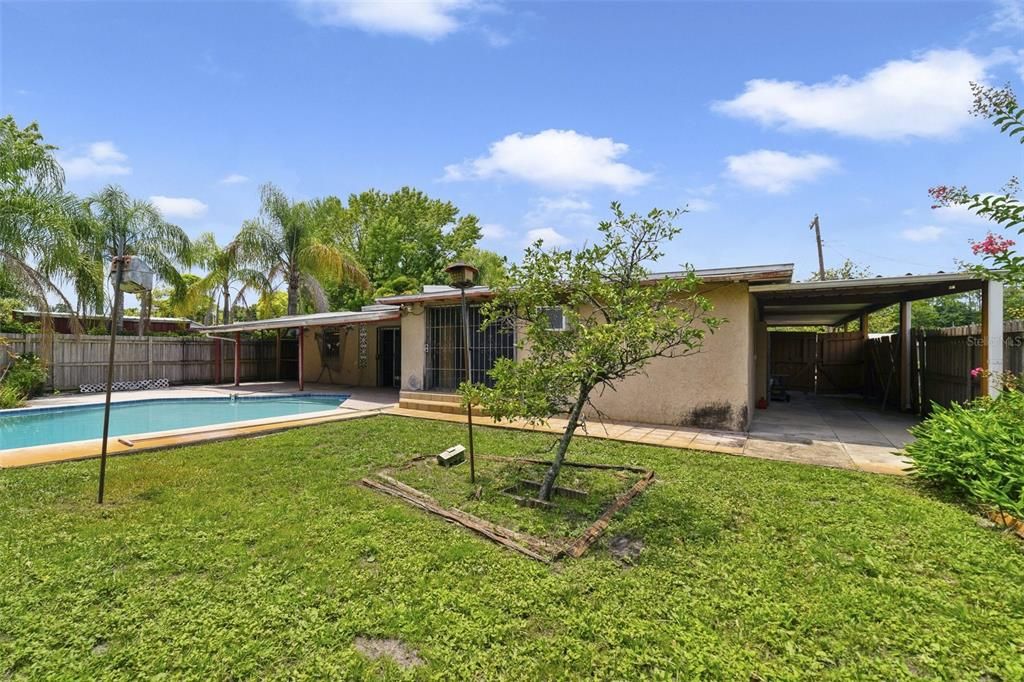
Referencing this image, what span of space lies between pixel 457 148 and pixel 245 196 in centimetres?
1235

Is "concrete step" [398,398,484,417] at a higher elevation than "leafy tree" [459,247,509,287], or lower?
lower

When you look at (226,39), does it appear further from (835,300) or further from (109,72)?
(835,300)

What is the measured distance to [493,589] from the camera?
3.13 m

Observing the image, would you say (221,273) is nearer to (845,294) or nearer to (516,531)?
(516,531)

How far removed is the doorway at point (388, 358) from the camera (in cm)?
1750

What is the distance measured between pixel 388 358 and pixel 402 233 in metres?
15.5

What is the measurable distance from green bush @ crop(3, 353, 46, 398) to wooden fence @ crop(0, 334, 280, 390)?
1.13ft

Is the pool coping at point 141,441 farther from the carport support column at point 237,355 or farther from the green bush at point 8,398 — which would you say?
the carport support column at point 237,355

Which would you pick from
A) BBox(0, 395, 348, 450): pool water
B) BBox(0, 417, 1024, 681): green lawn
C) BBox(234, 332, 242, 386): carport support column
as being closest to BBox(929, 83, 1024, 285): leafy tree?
BBox(0, 417, 1024, 681): green lawn

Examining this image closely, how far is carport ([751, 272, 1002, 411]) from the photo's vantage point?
7.31 meters

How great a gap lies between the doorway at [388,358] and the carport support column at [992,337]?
15.4 m

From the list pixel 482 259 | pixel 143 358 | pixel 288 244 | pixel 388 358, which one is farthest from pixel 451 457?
pixel 482 259

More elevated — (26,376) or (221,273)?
(221,273)

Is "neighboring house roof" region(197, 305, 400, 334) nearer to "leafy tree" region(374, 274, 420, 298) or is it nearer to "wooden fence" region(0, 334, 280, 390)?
"wooden fence" region(0, 334, 280, 390)
